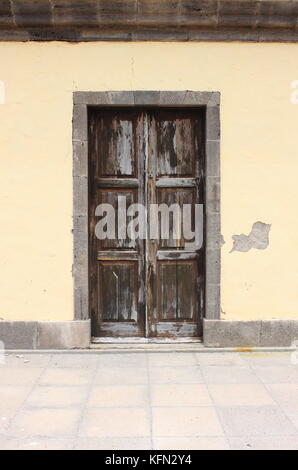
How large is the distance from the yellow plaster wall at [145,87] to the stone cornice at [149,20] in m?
0.11

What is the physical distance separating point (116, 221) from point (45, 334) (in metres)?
1.48

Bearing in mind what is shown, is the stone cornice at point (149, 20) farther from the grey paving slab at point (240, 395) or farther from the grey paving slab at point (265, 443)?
the grey paving slab at point (265, 443)

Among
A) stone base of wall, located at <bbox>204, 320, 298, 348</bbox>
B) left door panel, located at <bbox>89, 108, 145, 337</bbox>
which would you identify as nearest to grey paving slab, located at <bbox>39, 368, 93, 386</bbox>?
left door panel, located at <bbox>89, 108, 145, 337</bbox>

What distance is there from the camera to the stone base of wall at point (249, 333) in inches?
215

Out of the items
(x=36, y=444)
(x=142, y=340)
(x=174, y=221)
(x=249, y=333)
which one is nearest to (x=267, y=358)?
(x=249, y=333)

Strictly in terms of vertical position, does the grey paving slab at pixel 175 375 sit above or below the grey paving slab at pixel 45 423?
above

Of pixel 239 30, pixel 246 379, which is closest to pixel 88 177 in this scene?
pixel 239 30

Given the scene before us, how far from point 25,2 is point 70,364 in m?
3.83

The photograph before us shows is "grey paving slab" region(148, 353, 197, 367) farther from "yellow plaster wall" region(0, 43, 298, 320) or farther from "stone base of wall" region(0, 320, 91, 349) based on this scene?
"stone base of wall" region(0, 320, 91, 349)

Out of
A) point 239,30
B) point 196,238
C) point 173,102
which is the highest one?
point 239,30

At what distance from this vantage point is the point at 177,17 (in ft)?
17.7

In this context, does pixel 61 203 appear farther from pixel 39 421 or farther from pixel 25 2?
pixel 39 421

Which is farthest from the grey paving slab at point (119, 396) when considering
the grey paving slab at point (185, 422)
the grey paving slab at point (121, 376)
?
the grey paving slab at point (185, 422)

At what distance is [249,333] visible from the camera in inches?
215
